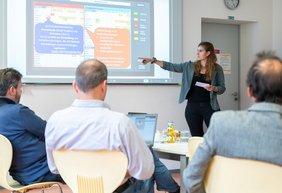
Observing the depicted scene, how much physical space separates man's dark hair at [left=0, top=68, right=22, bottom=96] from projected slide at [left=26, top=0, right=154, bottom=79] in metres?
1.47

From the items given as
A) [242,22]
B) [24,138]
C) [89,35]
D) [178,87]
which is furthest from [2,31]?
[242,22]

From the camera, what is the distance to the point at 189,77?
14.4 ft

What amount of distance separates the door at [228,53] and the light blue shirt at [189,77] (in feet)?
3.32

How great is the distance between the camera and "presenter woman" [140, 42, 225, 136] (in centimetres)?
432

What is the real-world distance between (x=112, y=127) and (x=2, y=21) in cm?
266

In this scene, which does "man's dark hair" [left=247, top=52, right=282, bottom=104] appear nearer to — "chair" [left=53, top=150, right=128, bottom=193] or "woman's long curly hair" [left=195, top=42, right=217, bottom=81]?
"chair" [left=53, top=150, right=128, bottom=193]

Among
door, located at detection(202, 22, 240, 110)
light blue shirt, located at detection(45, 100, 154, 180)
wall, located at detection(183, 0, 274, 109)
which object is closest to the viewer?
light blue shirt, located at detection(45, 100, 154, 180)

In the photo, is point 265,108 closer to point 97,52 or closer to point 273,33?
point 97,52

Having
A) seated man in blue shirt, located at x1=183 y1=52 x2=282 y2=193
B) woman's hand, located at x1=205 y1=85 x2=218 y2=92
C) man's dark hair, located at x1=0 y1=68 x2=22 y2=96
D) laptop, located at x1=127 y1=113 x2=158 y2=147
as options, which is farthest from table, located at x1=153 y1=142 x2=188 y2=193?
woman's hand, located at x1=205 y1=85 x2=218 y2=92

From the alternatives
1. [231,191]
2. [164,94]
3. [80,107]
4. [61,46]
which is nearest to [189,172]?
[231,191]

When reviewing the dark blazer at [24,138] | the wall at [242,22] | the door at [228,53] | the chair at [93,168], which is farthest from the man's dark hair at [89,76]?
the door at [228,53]

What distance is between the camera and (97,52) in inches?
167

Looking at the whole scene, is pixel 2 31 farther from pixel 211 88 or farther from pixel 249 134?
pixel 249 134

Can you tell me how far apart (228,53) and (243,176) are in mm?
4270
